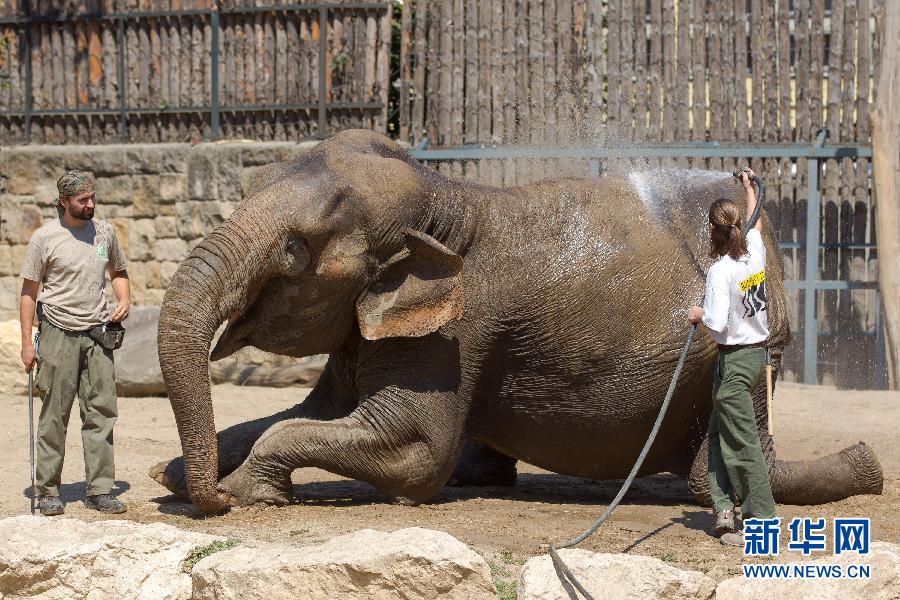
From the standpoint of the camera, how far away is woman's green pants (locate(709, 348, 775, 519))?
630 centimetres

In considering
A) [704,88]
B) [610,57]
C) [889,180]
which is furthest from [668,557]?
[610,57]

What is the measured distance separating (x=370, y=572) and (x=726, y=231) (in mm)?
2362

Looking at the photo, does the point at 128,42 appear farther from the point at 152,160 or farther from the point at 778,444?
the point at 778,444

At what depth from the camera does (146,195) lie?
553 inches

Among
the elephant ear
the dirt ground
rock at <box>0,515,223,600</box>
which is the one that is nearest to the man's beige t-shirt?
the dirt ground

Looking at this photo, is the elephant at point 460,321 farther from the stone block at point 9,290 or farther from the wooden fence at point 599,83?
the stone block at point 9,290

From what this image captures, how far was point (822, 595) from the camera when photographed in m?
5.09

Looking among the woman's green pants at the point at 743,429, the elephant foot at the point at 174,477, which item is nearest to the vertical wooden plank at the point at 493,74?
the elephant foot at the point at 174,477

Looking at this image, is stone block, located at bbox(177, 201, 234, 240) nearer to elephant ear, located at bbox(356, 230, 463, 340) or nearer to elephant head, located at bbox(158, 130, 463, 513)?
elephant head, located at bbox(158, 130, 463, 513)

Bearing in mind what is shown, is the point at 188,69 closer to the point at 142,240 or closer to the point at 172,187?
the point at 172,187

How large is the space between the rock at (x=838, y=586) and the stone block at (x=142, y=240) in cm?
986

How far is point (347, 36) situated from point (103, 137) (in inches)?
120

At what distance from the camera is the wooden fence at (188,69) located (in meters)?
13.3

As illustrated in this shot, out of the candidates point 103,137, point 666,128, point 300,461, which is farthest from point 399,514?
point 103,137
